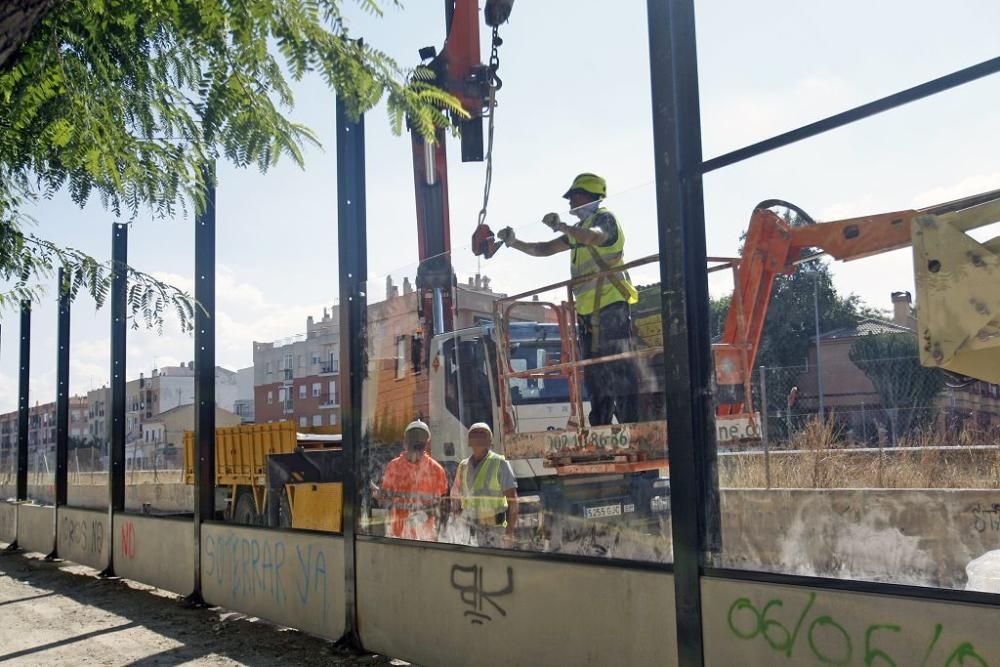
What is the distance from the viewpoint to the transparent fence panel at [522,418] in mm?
5426

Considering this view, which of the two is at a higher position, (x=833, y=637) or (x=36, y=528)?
(x=833, y=637)

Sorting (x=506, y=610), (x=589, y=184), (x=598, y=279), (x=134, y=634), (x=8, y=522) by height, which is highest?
(x=589, y=184)

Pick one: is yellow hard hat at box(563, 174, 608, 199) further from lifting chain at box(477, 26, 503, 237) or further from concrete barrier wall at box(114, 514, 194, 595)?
concrete barrier wall at box(114, 514, 194, 595)

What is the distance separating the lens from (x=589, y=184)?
284 inches

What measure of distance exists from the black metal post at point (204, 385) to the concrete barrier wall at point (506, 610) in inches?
128

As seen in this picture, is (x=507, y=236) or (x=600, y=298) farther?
(x=507, y=236)

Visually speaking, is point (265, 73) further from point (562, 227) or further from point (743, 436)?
point (743, 436)

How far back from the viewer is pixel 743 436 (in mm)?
4633

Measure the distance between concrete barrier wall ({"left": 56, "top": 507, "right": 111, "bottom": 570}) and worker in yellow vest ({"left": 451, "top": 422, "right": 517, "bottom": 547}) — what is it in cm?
777

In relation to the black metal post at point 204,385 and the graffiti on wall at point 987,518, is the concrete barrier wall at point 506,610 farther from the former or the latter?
the black metal post at point 204,385

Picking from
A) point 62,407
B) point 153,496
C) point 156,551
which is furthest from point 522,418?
point 62,407

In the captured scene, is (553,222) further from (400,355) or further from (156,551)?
(156,551)

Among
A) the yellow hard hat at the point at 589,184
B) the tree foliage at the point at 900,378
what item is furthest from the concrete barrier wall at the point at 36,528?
the tree foliage at the point at 900,378

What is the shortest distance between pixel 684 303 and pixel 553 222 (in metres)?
1.28
